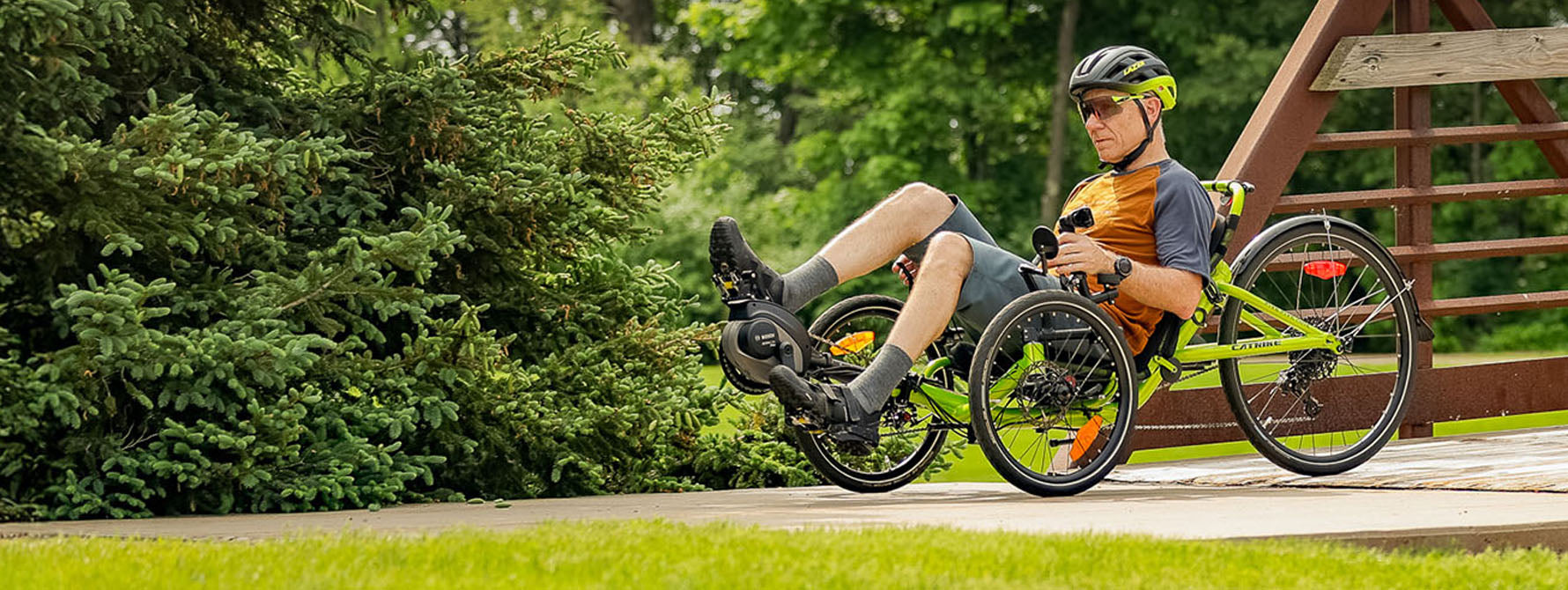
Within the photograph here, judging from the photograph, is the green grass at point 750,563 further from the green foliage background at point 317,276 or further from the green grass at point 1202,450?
the green grass at point 1202,450

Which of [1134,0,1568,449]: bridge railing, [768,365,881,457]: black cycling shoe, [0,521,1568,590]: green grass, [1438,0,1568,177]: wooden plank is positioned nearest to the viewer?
[0,521,1568,590]: green grass

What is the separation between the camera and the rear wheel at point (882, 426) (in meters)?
5.75

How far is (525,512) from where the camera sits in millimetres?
5309

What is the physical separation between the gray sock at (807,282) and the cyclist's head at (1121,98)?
0.97m

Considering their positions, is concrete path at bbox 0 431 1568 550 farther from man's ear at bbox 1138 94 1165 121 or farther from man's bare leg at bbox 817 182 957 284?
man's ear at bbox 1138 94 1165 121

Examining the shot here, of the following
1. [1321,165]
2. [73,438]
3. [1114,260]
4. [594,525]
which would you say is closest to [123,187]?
[73,438]

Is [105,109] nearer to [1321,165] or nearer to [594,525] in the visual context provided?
[594,525]

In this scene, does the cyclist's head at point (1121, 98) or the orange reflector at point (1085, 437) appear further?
the cyclist's head at point (1121, 98)

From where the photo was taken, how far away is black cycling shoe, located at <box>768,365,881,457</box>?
4.95 m

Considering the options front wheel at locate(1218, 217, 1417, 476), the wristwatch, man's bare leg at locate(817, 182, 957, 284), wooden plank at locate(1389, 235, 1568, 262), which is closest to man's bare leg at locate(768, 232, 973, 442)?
man's bare leg at locate(817, 182, 957, 284)

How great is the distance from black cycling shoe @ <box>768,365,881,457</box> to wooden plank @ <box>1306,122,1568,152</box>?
2792 mm

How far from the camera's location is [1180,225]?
18.1ft

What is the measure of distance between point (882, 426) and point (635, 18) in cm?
3049

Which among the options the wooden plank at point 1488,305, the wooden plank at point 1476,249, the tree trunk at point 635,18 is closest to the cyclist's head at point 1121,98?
the wooden plank at point 1476,249
